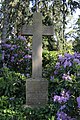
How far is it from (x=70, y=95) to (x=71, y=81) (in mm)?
214

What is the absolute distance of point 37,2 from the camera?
1002cm

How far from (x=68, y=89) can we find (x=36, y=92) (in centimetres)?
87

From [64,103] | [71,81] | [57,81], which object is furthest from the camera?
[57,81]

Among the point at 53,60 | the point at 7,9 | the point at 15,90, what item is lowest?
the point at 15,90

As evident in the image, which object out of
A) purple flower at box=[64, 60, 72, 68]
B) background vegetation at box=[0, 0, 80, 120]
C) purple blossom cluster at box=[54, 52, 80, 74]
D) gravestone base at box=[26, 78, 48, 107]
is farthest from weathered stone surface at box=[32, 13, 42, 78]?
purple flower at box=[64, 60, 72, 68]

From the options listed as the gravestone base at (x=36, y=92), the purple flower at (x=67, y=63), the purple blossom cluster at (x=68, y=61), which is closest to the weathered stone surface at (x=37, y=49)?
the gravestone base at (x=36, y=92)

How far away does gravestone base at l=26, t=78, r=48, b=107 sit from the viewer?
4.75m

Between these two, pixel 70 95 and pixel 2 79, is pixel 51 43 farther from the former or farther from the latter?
pixel 70 95

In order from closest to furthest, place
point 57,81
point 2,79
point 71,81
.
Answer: point 71,81, point 57,81, point 2,79

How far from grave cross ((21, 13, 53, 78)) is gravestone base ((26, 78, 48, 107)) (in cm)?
16

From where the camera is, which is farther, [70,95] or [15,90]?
[15,90]

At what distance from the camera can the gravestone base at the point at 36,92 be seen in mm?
4746

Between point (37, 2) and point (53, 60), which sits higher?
point (37, 2)

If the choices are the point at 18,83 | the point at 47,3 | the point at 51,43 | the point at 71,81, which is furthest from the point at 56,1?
the point at 71,81
